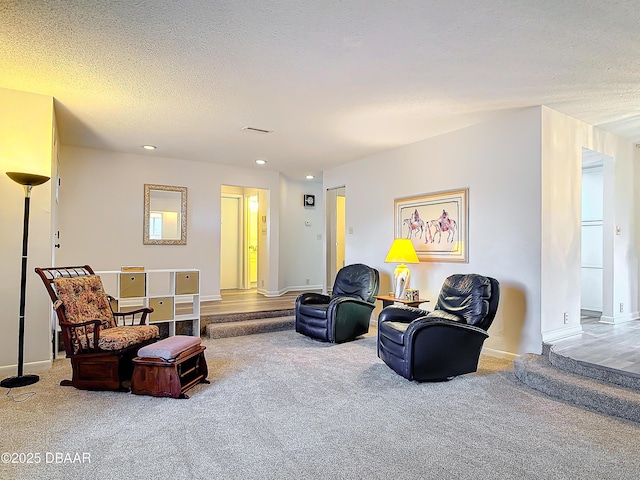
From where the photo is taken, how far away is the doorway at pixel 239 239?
866 cm

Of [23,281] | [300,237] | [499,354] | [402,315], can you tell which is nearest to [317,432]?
[402,315]

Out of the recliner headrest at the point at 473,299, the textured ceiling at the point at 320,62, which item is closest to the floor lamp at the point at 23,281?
the textured ceiling at the point at 320,62

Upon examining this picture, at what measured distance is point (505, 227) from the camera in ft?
13.7

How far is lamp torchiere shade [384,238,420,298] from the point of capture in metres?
4.81

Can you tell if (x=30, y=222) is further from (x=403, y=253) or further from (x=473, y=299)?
(x=473, y=299)

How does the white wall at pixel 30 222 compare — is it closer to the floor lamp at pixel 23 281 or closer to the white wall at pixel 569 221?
the floor lamp at pixel 23 281

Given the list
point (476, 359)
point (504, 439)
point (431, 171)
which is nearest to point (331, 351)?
point (476, 359)

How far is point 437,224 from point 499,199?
87cm

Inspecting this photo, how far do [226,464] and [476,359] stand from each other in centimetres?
247

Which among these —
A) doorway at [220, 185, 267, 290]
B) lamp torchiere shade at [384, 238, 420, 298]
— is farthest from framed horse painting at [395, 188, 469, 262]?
doorway at [220, 185, 267, 290]

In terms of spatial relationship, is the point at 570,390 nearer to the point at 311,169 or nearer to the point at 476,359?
the point at 476,359

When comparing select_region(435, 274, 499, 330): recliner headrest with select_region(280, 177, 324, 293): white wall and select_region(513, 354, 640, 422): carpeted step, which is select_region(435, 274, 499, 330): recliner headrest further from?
select_region(280, 177, 324, 293): white wall

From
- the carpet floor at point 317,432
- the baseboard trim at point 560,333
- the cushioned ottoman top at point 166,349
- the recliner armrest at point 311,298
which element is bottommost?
the carpet floor at point 317,432

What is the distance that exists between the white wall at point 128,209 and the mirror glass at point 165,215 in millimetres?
78
